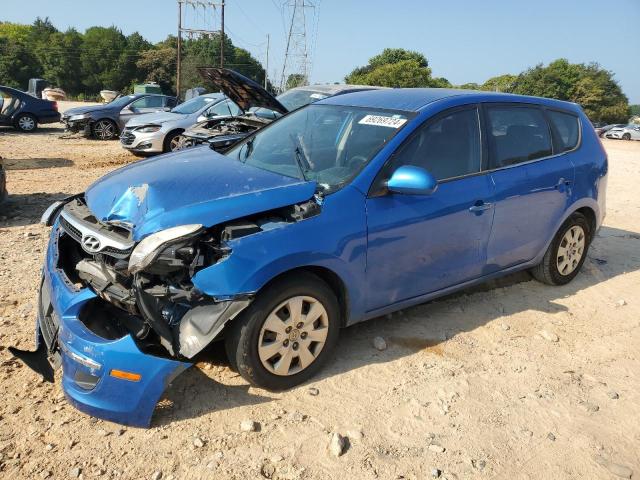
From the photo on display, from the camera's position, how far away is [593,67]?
65.3 m

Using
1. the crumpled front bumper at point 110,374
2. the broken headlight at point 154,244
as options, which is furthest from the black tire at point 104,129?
the broken headlight at point 154,244

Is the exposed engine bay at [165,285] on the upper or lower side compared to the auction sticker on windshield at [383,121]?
lower

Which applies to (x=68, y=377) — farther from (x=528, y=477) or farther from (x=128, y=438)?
(x=528, y=477)

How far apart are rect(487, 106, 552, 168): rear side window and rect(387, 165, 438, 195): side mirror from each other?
1.03m

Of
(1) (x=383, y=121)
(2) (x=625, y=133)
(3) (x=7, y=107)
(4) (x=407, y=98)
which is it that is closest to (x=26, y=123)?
(3) (x=7, y=107)

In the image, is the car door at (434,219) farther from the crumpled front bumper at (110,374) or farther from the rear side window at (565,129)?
the crumpled front bumper at (110,374)

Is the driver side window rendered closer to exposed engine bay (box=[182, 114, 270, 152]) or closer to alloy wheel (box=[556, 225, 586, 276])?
alloy wheel (box=[556, 225, 586, 276])

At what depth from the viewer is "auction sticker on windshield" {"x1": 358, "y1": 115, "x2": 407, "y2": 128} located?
362 centimetres

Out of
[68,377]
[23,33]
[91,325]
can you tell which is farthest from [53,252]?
[23,33]

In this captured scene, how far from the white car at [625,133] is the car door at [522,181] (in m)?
38.1

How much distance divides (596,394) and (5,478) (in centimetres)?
339

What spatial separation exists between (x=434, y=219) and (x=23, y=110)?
55.3ft

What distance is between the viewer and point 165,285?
9.08 feet

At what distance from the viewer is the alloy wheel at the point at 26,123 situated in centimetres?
1658
